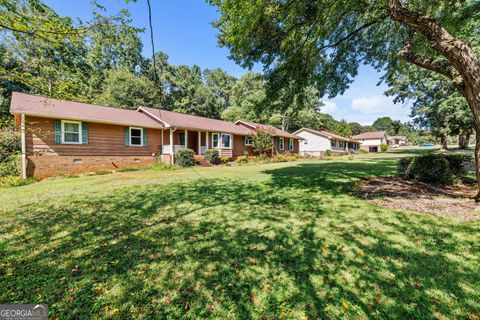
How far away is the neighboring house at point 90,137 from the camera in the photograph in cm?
1093

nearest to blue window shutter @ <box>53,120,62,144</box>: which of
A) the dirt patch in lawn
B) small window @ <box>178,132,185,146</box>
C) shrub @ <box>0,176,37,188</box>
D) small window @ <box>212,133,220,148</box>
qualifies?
shrub @ <box>0,176,37,188</box>

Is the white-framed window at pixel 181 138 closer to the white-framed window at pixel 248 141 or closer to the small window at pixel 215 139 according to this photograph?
the small window at pixel 215 139

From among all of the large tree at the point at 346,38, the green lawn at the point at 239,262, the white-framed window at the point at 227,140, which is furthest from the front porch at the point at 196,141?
the green lawn at the point at 239,262

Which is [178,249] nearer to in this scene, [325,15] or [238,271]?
[238,271]

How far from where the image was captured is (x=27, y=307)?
221cm

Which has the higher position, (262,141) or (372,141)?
(372,141)

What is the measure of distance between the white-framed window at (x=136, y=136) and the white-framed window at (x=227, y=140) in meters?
7.61

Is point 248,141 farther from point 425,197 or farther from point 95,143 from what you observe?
point 425,197

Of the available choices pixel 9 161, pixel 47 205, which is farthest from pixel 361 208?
pixel 9 161

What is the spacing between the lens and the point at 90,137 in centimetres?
1280

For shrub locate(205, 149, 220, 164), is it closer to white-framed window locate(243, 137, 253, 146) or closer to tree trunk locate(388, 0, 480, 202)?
white-framed window locate(243, 137, 253, 146)

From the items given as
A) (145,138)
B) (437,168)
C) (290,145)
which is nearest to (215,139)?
(145,138)

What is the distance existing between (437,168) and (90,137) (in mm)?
17073

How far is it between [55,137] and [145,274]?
502 inches
